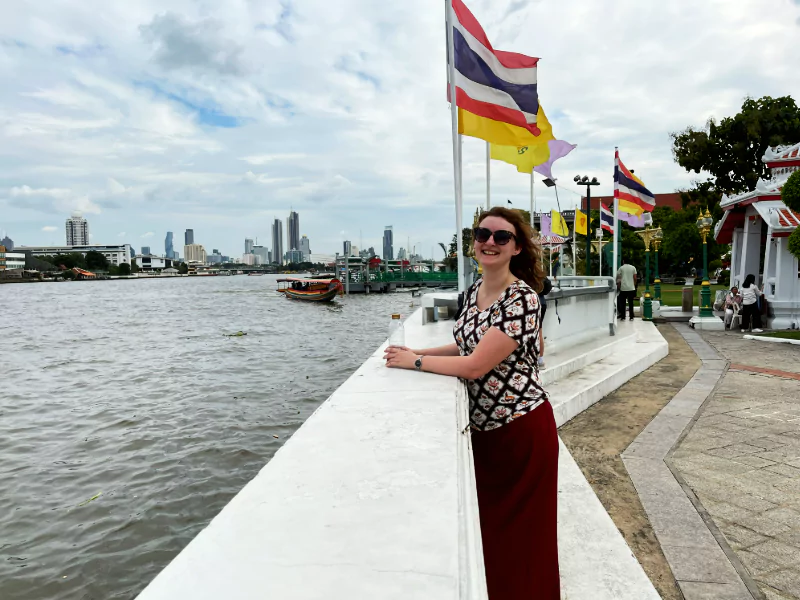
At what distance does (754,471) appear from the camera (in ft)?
14.6

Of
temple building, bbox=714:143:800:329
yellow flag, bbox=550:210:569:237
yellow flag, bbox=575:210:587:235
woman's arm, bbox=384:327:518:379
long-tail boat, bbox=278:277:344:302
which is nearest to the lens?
woman's arm, bbox=384:327:518:379

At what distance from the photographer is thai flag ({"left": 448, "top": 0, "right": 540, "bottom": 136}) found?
639cm

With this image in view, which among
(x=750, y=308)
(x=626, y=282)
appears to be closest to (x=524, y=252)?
(x=626, y=282)

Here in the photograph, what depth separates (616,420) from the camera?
602 cm

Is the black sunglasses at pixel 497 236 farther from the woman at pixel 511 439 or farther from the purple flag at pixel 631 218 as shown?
the purple flag at pixel 631 218

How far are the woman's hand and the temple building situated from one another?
551 inches

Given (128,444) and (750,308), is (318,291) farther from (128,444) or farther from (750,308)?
(128,444)

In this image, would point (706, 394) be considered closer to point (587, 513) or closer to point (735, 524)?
point (735, 524)

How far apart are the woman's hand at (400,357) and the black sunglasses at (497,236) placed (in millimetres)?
740

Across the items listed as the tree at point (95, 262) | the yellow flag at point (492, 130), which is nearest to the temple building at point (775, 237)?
the yellow flag at point (492, 130)

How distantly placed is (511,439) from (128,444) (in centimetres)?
815

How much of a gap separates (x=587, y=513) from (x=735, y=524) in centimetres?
95

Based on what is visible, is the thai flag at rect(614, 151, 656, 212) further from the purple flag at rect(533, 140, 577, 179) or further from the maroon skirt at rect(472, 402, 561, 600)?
the maroon skirt at rect(472, 402, 561, 600)

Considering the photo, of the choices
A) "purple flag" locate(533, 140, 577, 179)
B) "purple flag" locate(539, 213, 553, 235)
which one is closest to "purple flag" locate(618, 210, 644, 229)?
"purple flag" locate(533, 140, 577, 179)
